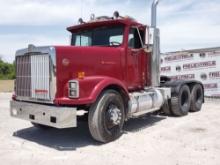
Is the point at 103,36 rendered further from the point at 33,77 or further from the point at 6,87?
the point at 6,87

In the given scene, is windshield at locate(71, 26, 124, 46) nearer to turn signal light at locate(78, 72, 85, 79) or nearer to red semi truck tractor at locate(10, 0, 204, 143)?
red semi truck tractor at locate(10, 0, 204, 143)

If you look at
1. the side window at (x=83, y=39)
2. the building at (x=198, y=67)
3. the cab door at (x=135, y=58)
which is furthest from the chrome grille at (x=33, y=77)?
the building at (x=198, y=67)

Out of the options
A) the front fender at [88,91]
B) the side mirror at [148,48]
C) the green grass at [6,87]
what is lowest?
the green grass at [6,87]

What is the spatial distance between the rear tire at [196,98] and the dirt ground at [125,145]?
193 centimetres

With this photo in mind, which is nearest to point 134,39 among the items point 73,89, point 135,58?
point 135,58

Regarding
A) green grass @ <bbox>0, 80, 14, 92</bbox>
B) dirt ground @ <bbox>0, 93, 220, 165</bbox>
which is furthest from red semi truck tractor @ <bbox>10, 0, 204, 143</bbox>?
green grass @ <bbox>0, 80, 14, 92</bbox>

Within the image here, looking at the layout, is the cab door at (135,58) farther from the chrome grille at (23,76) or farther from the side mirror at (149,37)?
the chrome grille at (23,76)

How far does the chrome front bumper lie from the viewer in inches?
229

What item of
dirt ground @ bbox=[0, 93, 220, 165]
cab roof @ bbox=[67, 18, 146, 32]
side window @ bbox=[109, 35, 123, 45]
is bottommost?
dirt ground @ bbox=[0, 93, 220, 165]

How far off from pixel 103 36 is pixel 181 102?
3.89 m

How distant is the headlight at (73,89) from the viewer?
5.94 meters

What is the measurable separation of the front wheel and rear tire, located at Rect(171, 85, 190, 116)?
124 inches

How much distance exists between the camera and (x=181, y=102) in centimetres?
1009

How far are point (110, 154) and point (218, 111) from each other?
635cm
